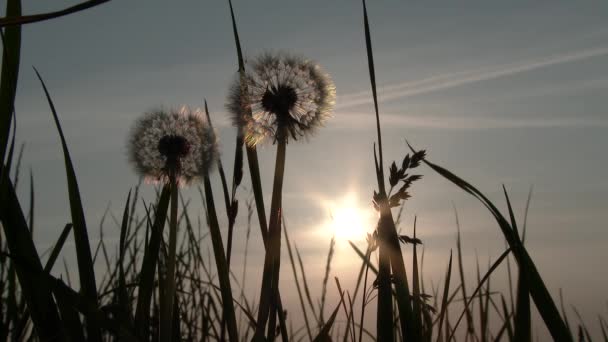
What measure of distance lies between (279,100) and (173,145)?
696mm

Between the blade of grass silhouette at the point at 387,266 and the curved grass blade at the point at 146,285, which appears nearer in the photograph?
the blade of grass silhouette at the point at 387,266

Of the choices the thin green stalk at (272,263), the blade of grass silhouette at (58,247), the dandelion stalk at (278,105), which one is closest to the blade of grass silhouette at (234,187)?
the dandelion stalk at (278,105)

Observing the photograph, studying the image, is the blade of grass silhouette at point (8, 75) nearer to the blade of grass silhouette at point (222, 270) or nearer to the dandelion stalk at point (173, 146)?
the blade of grass silhouette at point (222, 270)

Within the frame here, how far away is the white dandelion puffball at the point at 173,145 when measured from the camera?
2.73 m

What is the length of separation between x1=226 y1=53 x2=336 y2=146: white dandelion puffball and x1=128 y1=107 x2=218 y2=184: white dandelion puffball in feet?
1.09

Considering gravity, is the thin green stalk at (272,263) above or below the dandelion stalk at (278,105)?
below

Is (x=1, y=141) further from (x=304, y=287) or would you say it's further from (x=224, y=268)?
(x=304, y=287)

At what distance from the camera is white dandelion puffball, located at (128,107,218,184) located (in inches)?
107

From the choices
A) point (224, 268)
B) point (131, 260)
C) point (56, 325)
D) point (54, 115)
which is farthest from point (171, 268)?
point (131, 260)

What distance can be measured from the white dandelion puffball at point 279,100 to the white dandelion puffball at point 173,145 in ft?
1.09

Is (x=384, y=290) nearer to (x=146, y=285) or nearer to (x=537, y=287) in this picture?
(x=537, y=287)

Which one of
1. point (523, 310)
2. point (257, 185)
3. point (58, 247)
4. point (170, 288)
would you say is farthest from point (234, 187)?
point (523, 310)

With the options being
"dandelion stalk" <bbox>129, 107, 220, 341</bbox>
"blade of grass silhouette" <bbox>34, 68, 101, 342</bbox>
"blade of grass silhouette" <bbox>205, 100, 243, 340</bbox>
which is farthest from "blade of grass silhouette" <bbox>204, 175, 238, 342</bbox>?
"dandelion stalk" <bbox>129, 107, 220, 341</bbox>

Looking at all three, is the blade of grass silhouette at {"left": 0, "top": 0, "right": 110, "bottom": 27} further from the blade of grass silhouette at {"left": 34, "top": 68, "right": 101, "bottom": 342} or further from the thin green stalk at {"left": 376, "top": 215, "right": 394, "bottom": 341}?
the thin green stalk at {"left": 376, "top": 215, "right": 394, "bottom": 341}
